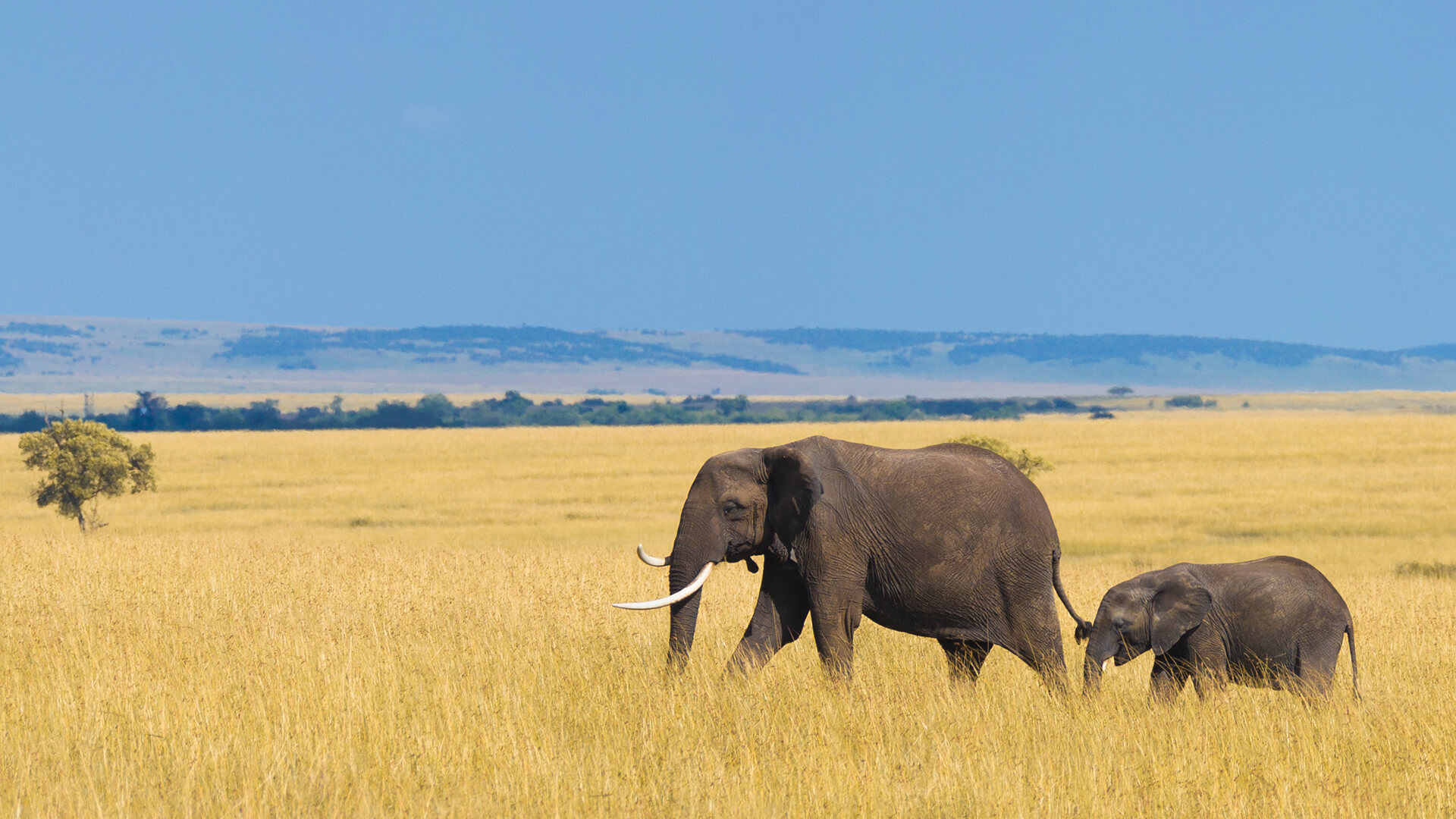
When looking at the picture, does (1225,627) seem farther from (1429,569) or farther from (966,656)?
(1429,569)

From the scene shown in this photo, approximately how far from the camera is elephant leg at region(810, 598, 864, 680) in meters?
8.66

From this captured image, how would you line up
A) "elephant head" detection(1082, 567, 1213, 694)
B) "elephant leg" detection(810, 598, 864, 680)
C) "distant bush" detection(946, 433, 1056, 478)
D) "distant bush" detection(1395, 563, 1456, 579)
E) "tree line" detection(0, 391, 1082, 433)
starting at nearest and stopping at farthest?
1. "elephant leg" detection(810, 598, 864, 680)
2. "elephant head" detection(1082, 567, 1213, 694)
3. "distant bush" detection(1395, 563, 1456, 579)
4. "distant bush" detection(946, 433, 1056, 478)
5. "tree line" detection(0, 391, 1082, 433)

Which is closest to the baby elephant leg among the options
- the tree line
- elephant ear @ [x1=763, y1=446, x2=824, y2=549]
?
elephant ear @ [x1=763, y1=446, x2=824, y2=549]

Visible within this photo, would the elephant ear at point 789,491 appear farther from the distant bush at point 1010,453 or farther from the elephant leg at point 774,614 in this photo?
the distant bush at point 1010,453

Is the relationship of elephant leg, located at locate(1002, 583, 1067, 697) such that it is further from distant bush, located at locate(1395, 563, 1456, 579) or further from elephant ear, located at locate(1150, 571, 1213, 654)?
distant bush, located at locate(1395, 563, 1456, 579)

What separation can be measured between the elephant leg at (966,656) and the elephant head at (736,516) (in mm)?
1574

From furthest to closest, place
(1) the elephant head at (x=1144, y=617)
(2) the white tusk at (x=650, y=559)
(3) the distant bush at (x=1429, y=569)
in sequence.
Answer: (3) the distant bush at (x=1429, y=569) → (1) the elephant head at (x=1144, y=617) → (2) the white tusk at (x=650, y=559)

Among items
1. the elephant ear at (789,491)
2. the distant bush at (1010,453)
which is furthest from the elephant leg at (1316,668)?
the distant bush at (1010,453)

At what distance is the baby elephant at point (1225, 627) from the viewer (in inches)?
365

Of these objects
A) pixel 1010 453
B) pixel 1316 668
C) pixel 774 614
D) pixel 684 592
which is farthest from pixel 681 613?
pixel 1010 453

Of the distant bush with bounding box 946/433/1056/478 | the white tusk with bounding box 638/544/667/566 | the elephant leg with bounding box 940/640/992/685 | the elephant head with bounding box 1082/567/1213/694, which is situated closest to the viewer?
the white tusk with bounding box 638/544/667/566

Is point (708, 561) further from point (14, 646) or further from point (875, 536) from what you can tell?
point (14, 646)

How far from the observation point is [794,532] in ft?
29.0

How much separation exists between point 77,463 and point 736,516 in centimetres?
2921
